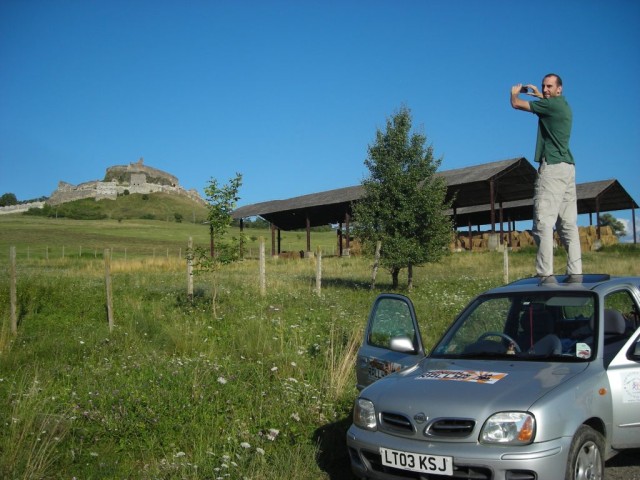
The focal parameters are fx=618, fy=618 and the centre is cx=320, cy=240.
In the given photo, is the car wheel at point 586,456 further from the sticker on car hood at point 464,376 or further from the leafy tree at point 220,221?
the leafy tree at point 220,221

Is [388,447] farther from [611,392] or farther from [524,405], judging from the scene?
[611,392]

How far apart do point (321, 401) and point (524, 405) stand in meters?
3.07

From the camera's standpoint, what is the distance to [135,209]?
448 feet

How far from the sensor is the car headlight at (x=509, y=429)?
3653 millimetres

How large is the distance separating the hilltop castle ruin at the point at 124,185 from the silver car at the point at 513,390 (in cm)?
14822

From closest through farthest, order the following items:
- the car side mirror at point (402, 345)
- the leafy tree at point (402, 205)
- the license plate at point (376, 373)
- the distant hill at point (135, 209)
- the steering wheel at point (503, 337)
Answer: the steering wheel at point (503, 337)
the car side mirror at point (402, 345)
the license plate at point (376, 373)
the leafy tree at point (402, 205)
the distant hill at point (135, 209)

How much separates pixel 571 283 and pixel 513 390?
165cm

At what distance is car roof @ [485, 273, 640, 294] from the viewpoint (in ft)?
16.4

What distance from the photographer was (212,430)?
6023mm

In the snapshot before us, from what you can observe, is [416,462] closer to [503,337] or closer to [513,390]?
[513,390]

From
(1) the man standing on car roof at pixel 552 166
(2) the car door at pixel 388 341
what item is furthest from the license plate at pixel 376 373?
(1) the man standing on car roof at pixel 552 166

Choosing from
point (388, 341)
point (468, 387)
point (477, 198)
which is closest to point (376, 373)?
point (388, 341)

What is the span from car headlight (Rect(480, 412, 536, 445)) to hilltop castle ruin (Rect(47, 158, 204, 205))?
490 ft

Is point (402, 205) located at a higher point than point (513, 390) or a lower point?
higher
